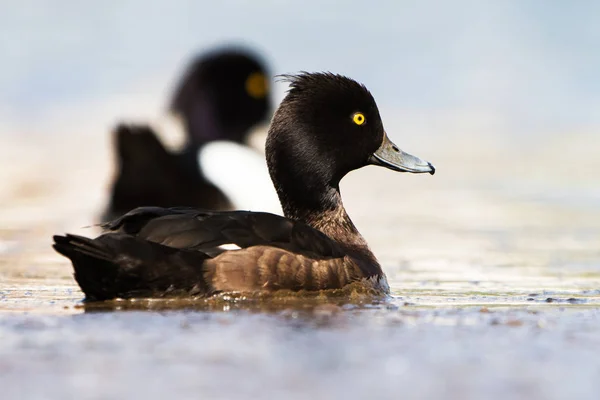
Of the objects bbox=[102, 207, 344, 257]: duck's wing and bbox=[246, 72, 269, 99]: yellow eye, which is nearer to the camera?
bbox=[102, 207, 344, 257]: duck's wing

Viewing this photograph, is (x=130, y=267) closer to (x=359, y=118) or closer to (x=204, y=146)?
(x=359, y=118)

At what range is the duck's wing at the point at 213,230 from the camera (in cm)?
659

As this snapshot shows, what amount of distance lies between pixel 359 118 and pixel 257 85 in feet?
18.6

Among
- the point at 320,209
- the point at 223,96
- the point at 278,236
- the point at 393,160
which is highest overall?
the point at 223,96

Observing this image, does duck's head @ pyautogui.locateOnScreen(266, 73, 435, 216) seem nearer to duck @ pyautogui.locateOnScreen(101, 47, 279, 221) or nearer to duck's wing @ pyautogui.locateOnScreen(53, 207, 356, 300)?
duck's wing @ pyautogui.locateOnScreen(53, 207, 356, 300)

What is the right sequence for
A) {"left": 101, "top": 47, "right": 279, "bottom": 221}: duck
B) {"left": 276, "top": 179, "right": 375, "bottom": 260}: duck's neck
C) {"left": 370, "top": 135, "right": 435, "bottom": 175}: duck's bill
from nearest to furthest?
{"left": 276, "top": 179, "right": 375, "bottom": 260}: duck's neck → {"left": 370, "top": 135, "right": 435, "bottom": 175}: duck's bill → {"left": 101, "top": 47, "right": 279, "bottom": 221}: duck

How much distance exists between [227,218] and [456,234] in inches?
194

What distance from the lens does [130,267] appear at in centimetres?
641

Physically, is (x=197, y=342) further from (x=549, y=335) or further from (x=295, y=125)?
(x=295, y=125)

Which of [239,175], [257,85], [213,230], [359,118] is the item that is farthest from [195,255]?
[257,85]

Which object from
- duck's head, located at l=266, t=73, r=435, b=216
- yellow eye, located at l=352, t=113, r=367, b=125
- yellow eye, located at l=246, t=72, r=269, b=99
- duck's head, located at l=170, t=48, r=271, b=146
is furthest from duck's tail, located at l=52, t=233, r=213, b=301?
yellow eye, located at l=246, t=72, r=269, b=99

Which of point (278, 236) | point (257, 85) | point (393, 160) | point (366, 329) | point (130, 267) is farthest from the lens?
point (257, 85)

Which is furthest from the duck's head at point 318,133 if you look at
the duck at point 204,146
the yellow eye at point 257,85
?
the yellow eye at point 257,85

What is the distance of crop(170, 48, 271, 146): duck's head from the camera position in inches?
530
